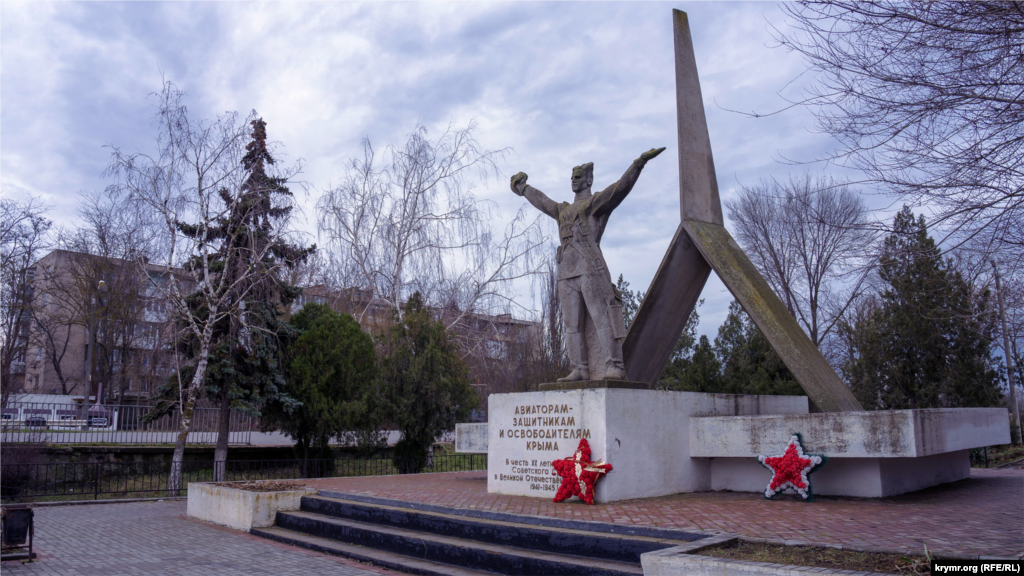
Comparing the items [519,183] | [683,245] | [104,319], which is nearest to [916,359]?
[683,245]

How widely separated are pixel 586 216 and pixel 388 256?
47.7 feet

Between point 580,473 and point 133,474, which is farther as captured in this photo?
point 133,474

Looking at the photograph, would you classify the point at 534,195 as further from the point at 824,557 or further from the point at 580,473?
the point at 824,557

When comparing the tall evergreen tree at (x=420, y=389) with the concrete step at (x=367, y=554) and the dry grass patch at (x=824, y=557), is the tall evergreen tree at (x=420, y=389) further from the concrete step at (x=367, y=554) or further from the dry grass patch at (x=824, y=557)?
the dry grass patch at (x=824, y=557)

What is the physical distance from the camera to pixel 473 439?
38.5 feet

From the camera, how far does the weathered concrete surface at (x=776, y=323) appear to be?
806 cm

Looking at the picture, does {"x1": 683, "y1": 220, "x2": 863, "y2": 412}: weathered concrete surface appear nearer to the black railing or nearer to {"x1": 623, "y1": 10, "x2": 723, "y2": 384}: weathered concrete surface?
{"x1": 623, "y1": 10, "x2": 723, "y2": 384}: weathered concrete surface

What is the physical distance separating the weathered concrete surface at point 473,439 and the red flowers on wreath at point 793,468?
5096 millimetres

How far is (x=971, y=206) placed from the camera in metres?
4.89

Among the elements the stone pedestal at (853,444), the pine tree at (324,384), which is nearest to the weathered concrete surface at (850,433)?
the stone pedestal at (853,444)

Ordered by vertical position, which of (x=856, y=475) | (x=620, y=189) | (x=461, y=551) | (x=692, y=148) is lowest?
(x=461, y=551)

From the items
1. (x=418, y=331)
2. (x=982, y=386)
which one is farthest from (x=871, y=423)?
(x=982, y=386)

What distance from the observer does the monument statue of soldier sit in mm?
8633

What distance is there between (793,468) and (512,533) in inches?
139
